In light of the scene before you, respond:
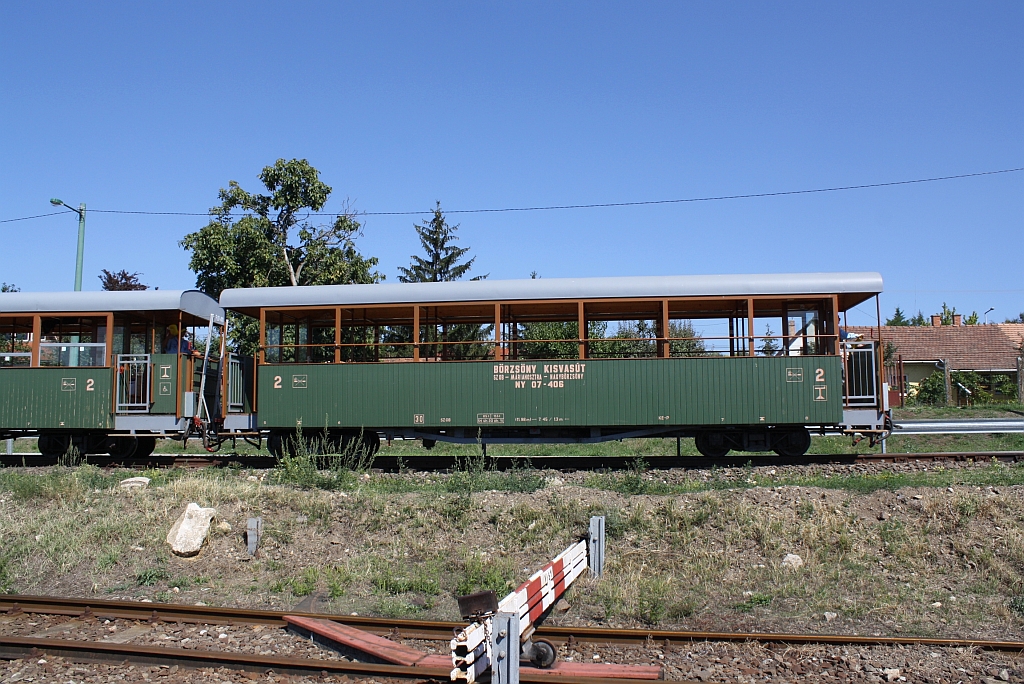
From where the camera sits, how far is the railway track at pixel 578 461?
12.0 metres

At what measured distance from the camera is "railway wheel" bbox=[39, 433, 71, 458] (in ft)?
43.4

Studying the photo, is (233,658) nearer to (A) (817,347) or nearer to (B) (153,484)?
(B) (153,484)

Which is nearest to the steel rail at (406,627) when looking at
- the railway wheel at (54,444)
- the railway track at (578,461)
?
the railway track at (578,461)

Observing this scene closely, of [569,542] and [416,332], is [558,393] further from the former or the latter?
[569,542]

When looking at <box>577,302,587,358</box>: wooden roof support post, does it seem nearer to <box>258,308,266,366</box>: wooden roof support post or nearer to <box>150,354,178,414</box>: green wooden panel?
<box>258,308,266,366</box>: wooden roof support post

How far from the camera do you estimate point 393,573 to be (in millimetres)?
7598

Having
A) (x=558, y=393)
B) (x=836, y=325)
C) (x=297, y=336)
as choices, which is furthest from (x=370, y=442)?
(x=836, y=325)

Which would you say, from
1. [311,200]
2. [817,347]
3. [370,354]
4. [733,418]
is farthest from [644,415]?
[311,200]

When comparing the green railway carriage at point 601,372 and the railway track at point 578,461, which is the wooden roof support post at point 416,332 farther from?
the railway track at point 578,461

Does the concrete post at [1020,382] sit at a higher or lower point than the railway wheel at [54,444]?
higher

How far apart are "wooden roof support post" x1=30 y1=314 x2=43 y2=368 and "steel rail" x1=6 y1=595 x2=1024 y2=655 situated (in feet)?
23.4

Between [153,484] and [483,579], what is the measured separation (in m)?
5.45

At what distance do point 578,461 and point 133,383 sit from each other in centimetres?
735

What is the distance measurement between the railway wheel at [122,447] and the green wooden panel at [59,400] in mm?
897
